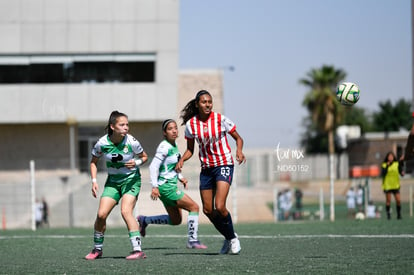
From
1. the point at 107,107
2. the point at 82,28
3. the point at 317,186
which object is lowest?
the point at 317,186

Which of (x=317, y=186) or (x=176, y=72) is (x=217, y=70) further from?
(x=317, y=186)

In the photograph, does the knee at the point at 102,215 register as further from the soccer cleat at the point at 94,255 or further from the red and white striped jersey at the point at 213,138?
the red and white striped jersey at the point at 213,138

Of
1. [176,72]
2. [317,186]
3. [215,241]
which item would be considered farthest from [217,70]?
[215,241]

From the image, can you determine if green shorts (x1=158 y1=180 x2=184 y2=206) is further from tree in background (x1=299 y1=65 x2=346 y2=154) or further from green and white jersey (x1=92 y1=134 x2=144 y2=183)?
A: tree in background (x1=299 y1=65 x2=346 y2=154)

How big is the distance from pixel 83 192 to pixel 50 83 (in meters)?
13.4

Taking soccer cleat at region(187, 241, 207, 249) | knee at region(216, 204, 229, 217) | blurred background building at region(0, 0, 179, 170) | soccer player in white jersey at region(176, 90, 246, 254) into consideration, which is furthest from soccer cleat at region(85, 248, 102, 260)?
blurred background building at region(0, 0, 179, 170)

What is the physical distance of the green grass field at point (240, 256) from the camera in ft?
28.7

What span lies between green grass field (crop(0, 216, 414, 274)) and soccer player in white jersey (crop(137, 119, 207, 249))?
1.39ft

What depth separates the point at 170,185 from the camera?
12945 mm

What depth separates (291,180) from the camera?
209 ft

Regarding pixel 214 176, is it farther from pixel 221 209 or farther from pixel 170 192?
pixel 170 192

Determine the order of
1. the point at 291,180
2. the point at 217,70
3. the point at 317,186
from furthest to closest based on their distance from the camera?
the point at 291,180 → the point at 317,186 → the point at 217,70

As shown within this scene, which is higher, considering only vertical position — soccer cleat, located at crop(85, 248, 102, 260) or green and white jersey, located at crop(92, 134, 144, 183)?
green and white jersey, located at crop(92, 134, 144, 183)

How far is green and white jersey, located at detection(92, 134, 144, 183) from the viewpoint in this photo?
10.6m
